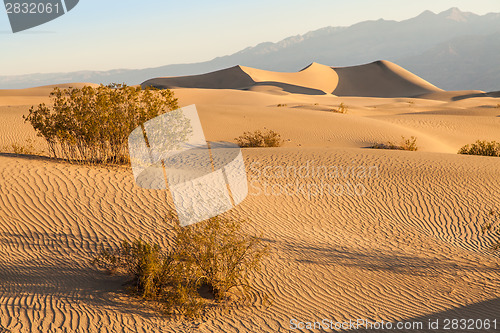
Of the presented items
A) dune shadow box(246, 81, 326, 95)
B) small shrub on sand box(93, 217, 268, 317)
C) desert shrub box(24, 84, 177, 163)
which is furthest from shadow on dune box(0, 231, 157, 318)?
dune shadow box(246, 81, 326, 95)

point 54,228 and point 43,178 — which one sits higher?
point 43,178

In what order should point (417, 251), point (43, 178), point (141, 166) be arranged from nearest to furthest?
point (417, 251)
point (43, 178)
point (141, 166)

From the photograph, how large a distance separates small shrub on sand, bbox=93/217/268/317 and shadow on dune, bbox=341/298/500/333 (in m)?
1.83

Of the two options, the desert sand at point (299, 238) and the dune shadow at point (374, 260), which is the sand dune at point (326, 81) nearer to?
the desert sand at point (299, 238)

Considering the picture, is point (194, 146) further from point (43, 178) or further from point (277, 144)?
point (43, 178)

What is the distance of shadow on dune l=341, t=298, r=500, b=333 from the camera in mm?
5707

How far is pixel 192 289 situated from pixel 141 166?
5689mm

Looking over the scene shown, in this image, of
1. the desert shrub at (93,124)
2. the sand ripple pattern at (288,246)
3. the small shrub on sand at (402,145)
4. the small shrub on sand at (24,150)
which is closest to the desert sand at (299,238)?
the sand ripple pattern at (288,246)

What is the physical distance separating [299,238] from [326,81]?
83.9 m

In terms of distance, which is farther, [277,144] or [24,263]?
[277,144]

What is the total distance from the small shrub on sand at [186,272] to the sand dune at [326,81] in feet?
227

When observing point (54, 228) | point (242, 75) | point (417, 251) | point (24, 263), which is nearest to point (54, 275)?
point (24, 263)

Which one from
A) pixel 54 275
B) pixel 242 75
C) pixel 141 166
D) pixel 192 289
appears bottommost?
pixel 192 289

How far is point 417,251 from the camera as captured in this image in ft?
26.8
